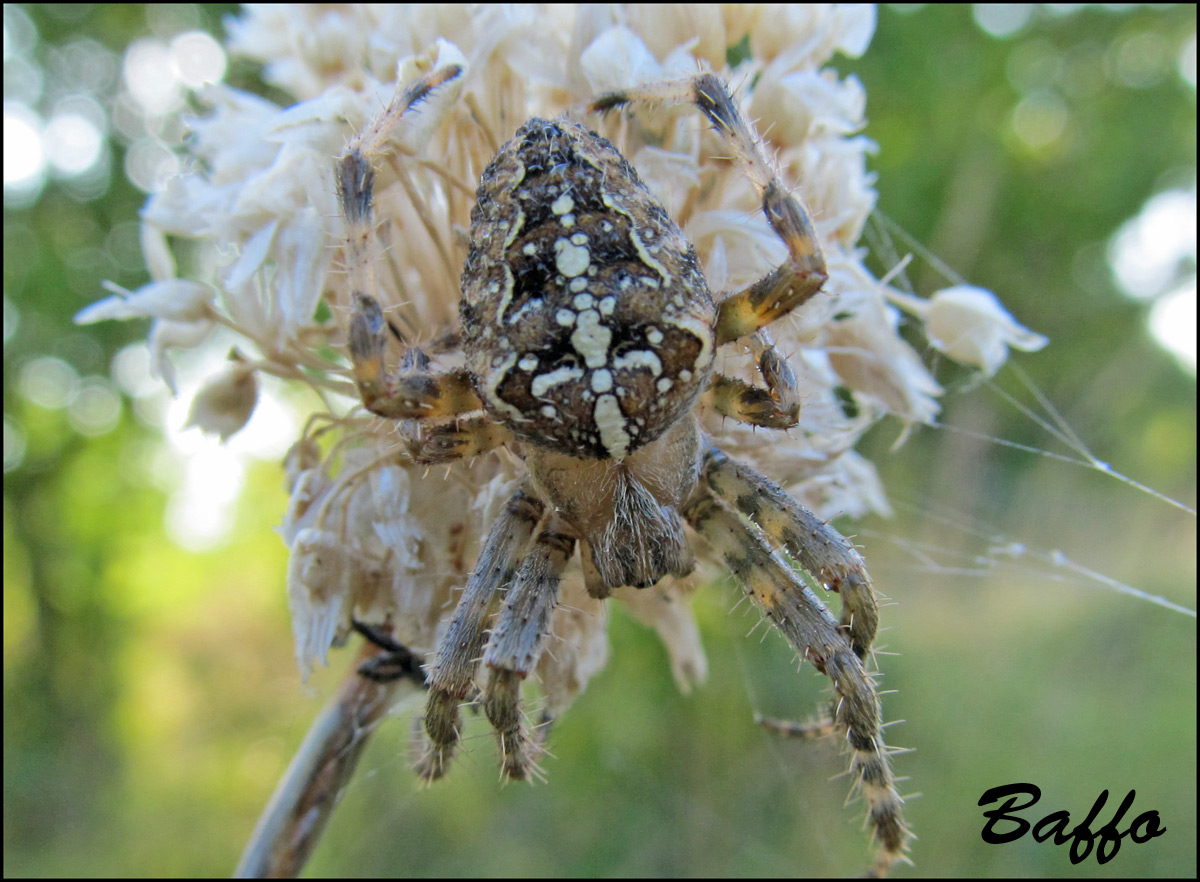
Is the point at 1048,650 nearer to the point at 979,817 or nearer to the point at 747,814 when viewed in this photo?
the point at 979,817

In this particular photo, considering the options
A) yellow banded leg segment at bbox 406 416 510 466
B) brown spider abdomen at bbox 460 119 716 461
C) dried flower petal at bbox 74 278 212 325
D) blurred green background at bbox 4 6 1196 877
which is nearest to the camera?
brown spider abdomen at bbox 460 119 716 461

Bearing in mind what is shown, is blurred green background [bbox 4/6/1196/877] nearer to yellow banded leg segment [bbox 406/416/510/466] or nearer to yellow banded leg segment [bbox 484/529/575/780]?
yellow banded leg segment [bbox 484/529/575/780]

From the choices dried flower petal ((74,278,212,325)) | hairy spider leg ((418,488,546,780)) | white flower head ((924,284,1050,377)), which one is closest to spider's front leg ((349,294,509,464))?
hairy spider leg ((418,488,546,780))

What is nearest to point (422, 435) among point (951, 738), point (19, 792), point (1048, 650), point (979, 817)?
point (979, 817)

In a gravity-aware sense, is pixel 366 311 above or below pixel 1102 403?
above

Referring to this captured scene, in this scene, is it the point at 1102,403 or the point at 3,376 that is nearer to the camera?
the point at 1102,403

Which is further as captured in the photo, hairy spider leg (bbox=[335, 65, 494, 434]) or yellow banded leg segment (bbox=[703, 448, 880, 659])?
yellow banded leg segment (bbox=[703, 448, 880, 659])

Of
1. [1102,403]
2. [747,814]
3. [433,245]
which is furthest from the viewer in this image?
[1102,403]

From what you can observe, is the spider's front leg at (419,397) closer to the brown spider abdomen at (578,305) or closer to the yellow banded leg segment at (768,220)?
the brown spider abdomen at (578,305)
